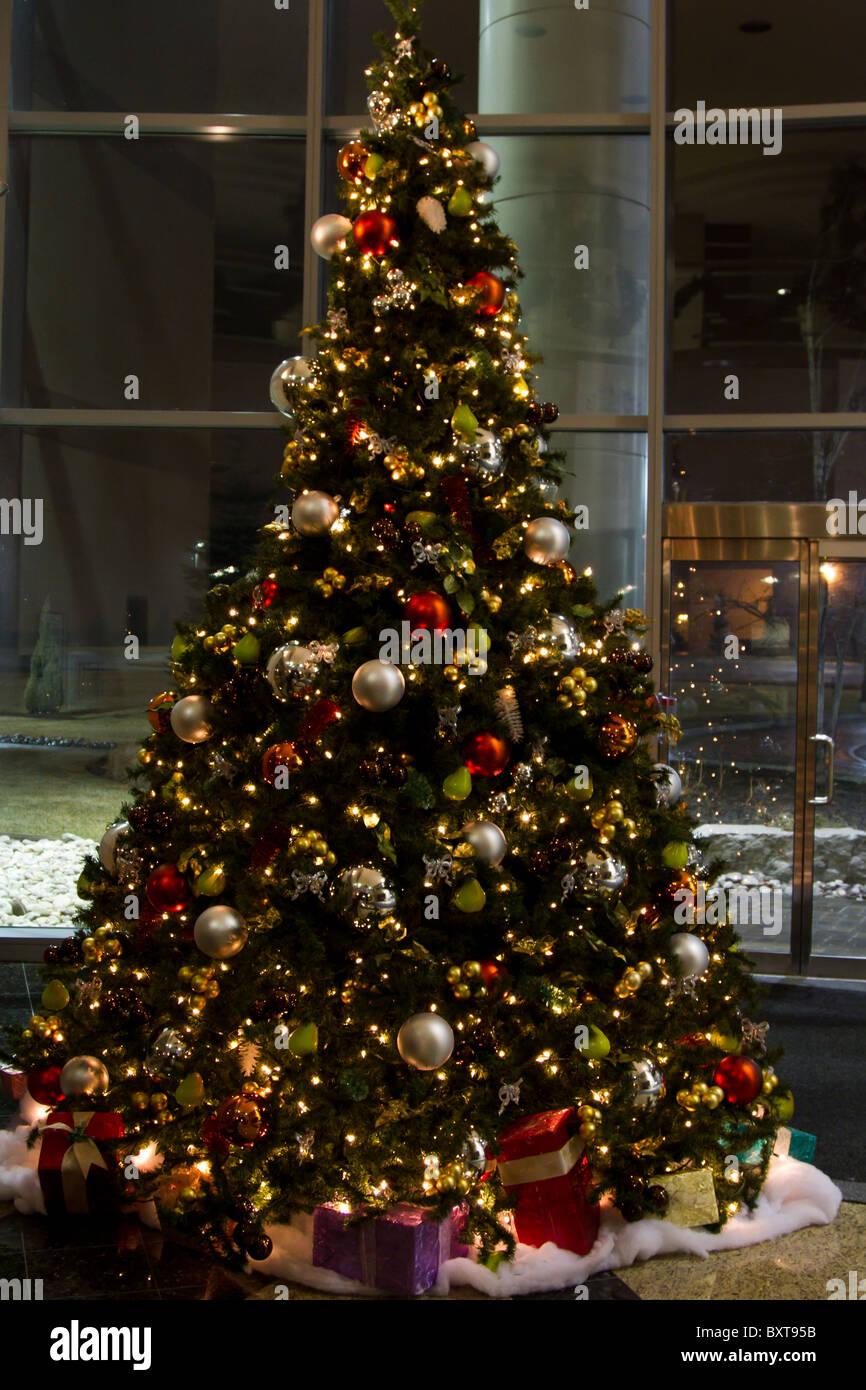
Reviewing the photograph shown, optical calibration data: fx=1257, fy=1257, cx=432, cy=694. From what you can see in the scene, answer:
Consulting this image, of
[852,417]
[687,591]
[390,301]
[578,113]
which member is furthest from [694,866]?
[578,113]

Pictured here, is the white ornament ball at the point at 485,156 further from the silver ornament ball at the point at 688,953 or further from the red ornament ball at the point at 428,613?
the silver ornament ball at the point at 688,953

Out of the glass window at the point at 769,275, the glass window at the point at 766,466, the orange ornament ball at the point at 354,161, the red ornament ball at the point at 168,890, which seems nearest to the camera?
the red ornament ball at the point at 168,890

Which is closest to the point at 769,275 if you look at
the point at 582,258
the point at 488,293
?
the point at 582,258

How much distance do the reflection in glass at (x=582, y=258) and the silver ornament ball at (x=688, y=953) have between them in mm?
3753

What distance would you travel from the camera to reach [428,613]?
284cm

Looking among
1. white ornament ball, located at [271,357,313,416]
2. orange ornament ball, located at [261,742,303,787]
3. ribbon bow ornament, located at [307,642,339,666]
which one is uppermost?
white ornament ball, located at [271,357,313,416]

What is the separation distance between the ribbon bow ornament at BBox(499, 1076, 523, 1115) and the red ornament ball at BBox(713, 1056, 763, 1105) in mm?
563

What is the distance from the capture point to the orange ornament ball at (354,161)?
10.7 ft

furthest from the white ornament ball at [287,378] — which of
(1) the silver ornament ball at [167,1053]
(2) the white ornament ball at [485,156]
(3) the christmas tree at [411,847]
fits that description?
(1) the silver ornament ball at [167,1053]

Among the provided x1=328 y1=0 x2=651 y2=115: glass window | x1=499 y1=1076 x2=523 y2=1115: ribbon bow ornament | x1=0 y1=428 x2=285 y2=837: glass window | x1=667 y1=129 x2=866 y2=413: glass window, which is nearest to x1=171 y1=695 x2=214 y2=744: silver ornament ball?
x1=499 y1=1076 x2=523 y2=1115: ribbon bow ornament

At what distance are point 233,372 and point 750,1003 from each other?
429 centimetres

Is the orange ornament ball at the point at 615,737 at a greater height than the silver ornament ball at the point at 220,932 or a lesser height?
greater

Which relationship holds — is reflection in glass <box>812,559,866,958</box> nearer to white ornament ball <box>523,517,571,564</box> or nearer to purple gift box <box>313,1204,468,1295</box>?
white ornament ball <box>523,517,571,564</box>

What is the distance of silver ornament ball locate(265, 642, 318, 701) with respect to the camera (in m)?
2.84
